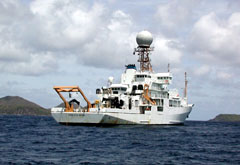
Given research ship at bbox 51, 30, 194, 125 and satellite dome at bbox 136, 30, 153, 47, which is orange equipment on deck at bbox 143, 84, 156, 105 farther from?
satellite dome at bbox 136, 30, 153, 47

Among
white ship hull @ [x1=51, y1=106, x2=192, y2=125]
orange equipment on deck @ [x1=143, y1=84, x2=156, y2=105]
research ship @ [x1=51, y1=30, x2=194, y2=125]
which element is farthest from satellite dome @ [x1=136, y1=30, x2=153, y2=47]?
white ship hull @ [x1=51, y1=106, x2=192, y2=125]

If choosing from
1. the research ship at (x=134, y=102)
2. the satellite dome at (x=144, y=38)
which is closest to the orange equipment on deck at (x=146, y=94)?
the research ship at (x=134, y=102)

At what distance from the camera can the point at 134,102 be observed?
6581 centimetres

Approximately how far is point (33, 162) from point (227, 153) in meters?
18.8

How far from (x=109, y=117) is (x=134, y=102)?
9402 millimetres

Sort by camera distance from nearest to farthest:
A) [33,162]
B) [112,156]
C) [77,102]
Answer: [33,162] → [112,156] → [77,102]

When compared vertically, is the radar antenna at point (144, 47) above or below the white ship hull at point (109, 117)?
above

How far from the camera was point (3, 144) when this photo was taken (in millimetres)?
35281

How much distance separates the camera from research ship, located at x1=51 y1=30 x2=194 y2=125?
5934cm

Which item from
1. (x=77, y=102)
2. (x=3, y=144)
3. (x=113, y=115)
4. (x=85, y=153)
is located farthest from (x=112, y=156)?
(x=77, y=102)

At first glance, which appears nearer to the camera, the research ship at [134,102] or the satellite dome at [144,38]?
the research ship at [134,102]

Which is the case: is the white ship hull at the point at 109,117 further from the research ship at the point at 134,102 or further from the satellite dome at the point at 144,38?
the satellite dome at the point at 144,38

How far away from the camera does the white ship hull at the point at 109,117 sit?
57.7m

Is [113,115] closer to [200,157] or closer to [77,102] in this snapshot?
[77,102]
